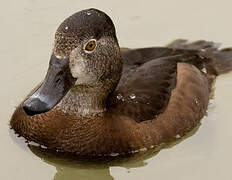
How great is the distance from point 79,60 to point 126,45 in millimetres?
2145

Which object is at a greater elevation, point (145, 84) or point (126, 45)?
point (145, 84)

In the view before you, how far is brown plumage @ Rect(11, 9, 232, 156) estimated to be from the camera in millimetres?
5160

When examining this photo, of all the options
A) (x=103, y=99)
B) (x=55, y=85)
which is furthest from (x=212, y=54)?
(x=55, y=85)

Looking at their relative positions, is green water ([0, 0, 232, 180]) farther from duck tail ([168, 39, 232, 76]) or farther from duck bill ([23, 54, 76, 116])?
duck bill ([23, 54, 76, 116])

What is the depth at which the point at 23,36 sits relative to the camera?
24.1 feet

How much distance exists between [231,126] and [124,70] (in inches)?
44.0

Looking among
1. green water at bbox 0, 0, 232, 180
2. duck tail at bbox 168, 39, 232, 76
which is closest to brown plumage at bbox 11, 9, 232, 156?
green water at bbox 0, 0, 232, 180

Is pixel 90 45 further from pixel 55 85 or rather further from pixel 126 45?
pixel 126 45

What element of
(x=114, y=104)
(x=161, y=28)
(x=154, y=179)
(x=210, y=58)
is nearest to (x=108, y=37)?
(x=114, y=104)

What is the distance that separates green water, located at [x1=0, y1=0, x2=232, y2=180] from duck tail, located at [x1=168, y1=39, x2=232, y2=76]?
13cm

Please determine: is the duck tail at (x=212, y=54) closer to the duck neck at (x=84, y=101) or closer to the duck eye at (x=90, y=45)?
the duck neck at (x=84, y=101)

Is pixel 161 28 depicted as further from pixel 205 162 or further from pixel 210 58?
pixel 205 162

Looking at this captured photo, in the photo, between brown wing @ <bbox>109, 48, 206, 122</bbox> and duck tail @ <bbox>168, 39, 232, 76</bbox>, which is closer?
brown wing @ <bbox>109, 48, 206, 122</bbox>

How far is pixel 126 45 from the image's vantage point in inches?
288
